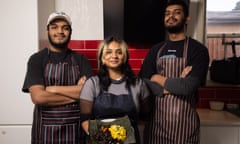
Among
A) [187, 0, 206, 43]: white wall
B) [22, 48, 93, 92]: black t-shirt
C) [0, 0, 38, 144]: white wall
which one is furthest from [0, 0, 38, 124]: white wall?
[187, 0, 206, 43]: white wall

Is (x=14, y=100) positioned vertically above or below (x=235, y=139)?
above

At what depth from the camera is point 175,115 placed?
5.19ft

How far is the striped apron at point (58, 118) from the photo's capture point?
154 cm

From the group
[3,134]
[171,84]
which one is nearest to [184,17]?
[171,84]

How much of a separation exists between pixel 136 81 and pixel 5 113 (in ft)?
3.19

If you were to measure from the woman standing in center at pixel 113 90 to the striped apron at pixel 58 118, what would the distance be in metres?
0.17

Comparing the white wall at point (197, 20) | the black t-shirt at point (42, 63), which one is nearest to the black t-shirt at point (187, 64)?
the black t-shirt at point (42, 63)

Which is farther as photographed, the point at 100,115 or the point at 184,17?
the point at 184,17

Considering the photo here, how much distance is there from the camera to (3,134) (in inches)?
73.4

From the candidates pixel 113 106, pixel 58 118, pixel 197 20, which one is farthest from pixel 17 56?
pixel 197 20

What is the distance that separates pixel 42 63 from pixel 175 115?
2.68 feet

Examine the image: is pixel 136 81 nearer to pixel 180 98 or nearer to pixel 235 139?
pixel 180 98

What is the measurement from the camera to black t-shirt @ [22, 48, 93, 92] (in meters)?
1.53

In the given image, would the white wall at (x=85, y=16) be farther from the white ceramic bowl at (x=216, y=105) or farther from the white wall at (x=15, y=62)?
the white ceramic bowl at (x=216, y=105)
